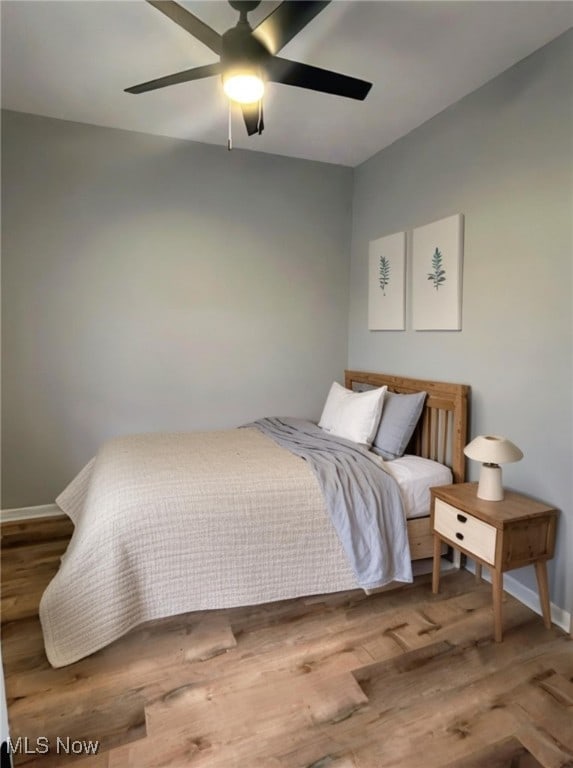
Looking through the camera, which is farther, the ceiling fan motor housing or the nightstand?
the nightstand

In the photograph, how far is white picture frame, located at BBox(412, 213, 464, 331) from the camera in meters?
2.63

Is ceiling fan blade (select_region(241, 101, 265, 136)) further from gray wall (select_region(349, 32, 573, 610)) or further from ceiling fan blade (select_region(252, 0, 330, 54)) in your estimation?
gray wall (select_region(349, 32, 573, 610))

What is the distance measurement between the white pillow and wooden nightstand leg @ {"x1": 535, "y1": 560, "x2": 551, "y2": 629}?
110 centimetres

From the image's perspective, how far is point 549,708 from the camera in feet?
5.33

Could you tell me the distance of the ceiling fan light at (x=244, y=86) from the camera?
1696 millimetres

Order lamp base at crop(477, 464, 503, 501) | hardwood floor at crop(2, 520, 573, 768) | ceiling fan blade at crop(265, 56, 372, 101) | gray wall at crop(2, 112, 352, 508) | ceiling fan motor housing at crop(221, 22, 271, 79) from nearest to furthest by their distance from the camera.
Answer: hardwood floor at crop(2, 520, 573, 768) < ceiling fan motor housing at crop(221, 22, 271, 79) < ceiling fan blade at crop(265, 56, 372, 101) < lamp base at crop(477, 464, 503, 501) < gray wall at crop(2, 112, 352, 508)

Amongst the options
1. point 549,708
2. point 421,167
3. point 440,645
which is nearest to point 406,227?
point 421,167

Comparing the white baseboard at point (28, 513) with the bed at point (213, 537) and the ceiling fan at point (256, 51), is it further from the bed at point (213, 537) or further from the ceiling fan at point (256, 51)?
the ceiling fan at point (256, 51)

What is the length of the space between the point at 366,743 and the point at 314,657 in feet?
1.39

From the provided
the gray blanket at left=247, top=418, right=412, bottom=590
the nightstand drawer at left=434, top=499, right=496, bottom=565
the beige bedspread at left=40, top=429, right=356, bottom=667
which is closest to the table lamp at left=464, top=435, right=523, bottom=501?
the nightstand drawer at left=434, top=499, right=496, bottom=565

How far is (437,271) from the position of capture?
2.79m

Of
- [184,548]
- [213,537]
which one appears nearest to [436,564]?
[213,537]

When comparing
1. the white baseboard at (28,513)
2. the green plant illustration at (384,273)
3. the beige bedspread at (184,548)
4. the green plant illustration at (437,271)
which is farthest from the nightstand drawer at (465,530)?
the white baseboard at (28,513)

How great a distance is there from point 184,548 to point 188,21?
2052mm
